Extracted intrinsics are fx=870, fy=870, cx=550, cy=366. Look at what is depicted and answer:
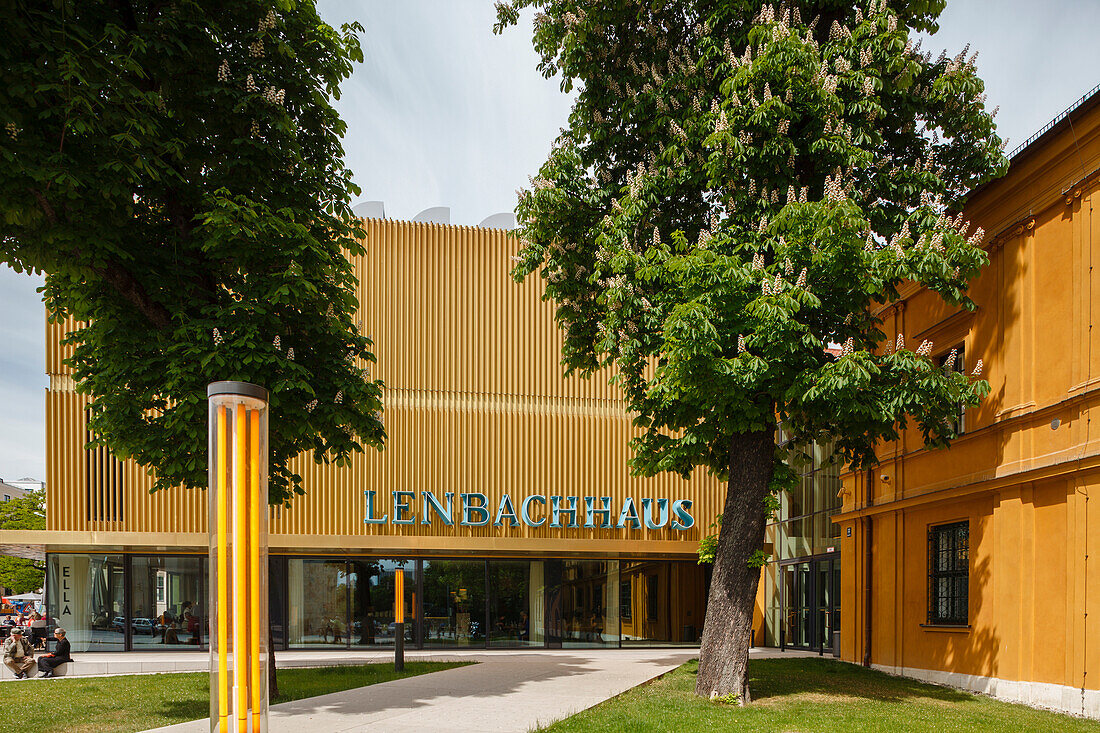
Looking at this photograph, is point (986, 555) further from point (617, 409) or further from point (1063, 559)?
point (617, 409)

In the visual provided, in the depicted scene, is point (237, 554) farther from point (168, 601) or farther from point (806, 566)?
point (806, 566)

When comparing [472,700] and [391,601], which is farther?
[391,601]

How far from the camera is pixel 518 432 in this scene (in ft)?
79.8

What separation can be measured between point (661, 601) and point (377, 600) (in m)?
8.01

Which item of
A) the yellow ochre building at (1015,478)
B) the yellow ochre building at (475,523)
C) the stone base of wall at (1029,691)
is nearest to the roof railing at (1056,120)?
the yellow ochre building at (1015,478)

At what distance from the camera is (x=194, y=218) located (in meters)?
10.9

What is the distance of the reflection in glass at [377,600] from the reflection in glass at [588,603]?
421cm

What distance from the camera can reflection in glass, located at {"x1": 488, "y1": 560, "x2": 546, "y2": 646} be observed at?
24.0m

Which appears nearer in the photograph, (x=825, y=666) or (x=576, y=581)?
(x=825, y=666)

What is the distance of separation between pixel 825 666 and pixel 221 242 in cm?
1390

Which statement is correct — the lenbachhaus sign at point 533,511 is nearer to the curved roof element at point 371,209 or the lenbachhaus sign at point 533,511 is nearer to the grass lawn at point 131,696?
the grass lawn at point 131,696

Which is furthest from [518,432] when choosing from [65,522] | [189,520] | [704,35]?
[704,35]

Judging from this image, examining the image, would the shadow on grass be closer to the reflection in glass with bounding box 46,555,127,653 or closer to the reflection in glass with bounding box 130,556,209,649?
the reflection in glass with bounding box 130,556,209,649

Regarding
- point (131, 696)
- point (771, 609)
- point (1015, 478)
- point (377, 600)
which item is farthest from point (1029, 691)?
point (377, 600)
